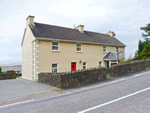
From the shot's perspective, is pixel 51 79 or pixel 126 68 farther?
pixel 126 68

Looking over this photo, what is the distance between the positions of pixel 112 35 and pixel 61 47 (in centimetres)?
1552

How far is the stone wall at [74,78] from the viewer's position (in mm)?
9719

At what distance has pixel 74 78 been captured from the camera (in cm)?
1012

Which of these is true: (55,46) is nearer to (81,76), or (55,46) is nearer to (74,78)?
(81,76)

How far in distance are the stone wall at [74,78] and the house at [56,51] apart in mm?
3398

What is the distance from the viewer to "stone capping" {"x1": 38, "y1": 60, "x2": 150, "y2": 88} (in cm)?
980

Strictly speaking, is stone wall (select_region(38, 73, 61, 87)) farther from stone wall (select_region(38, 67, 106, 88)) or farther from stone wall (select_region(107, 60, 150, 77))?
stone wall (select_region(107, 60, 150, 77))

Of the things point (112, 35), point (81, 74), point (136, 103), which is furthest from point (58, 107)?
point (112, 35)

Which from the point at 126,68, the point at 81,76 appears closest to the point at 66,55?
the point at 81,76

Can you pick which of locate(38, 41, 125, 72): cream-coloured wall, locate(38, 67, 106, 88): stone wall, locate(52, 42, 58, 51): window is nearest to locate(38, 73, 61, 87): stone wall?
locate(38, 67, 106, 88): stone wall

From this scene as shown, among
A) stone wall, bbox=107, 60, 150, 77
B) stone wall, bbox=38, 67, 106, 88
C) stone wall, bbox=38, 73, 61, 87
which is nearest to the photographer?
stone wall, bbox=38, 67, 106, 88

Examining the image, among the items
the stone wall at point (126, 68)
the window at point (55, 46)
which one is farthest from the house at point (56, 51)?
the stone wall at point (126, 68)

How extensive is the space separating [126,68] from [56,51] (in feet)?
28.9

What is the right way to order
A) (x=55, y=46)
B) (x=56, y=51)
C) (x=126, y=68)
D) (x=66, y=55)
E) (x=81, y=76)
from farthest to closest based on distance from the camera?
(x=66, y=55) < (x=55, y=46) < (x=56, y=51) < (x=126, y=68) < (x=81, y=76)
